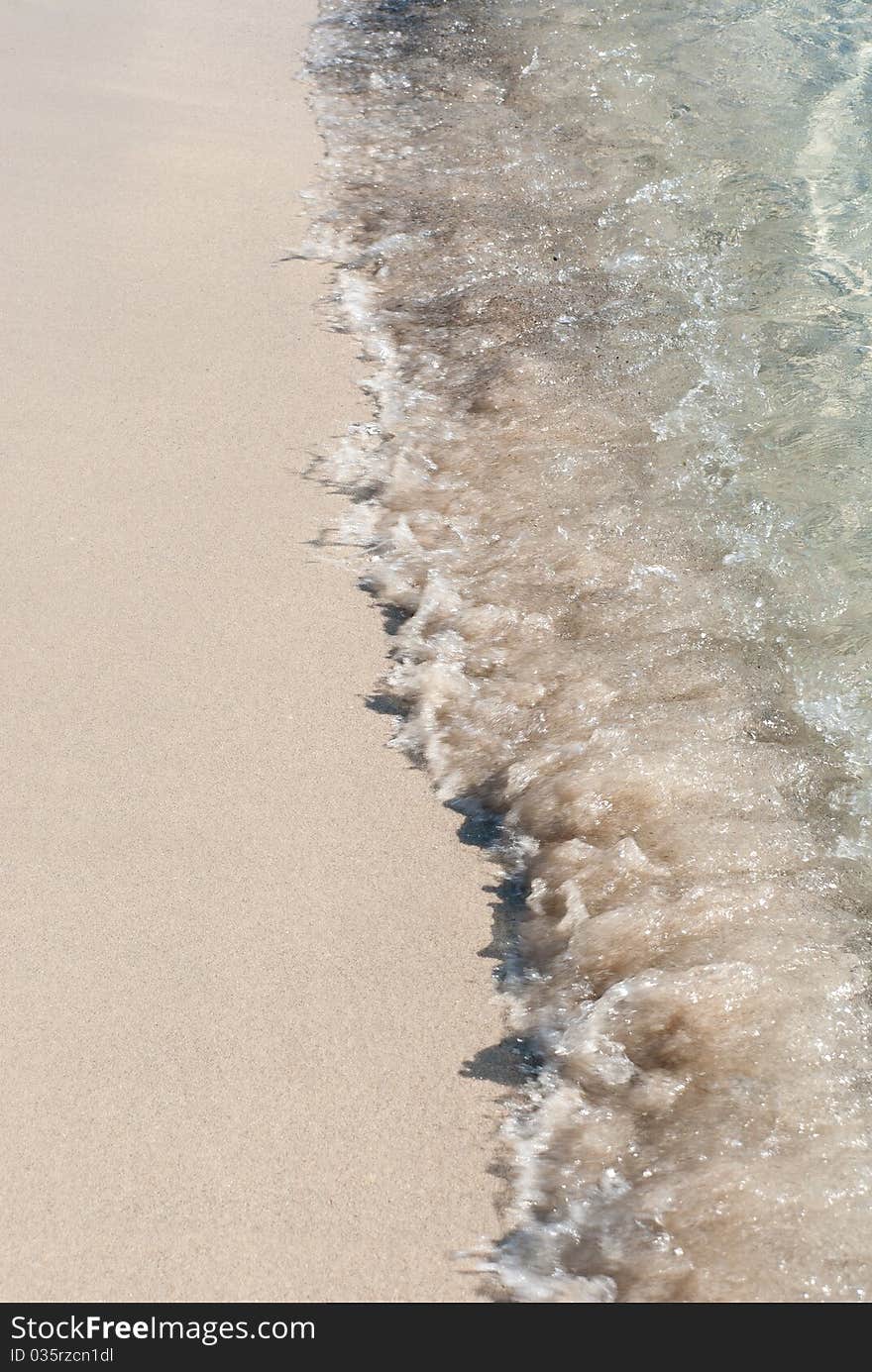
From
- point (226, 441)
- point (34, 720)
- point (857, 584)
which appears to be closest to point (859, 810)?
point (857, 584)

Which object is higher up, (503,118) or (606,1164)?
(503,118)

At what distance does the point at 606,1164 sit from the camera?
2.07 meters

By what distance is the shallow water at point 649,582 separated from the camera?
2076 mm

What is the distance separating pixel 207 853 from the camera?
2602mm

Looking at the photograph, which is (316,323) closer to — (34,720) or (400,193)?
(400,193)

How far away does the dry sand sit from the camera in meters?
2.01

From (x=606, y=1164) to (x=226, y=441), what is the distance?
257 centimetres

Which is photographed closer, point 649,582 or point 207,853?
point 207,853

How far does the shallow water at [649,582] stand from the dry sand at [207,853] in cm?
17

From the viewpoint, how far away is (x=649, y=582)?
341 centimetres

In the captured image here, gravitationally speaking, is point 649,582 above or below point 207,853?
above

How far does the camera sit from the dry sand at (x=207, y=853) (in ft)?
6.59

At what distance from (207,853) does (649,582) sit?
57.0 inches

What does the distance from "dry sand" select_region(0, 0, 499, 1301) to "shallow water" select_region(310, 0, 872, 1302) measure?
0.17m
